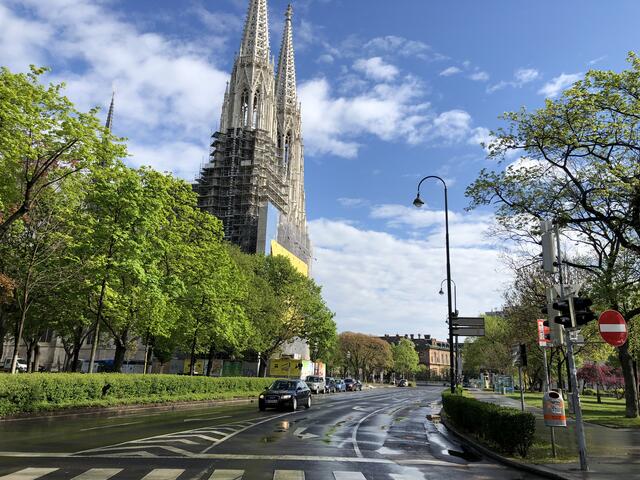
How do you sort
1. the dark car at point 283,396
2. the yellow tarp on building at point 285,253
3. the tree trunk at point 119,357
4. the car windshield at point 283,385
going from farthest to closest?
the yellow tarp on building at point 285,253 < the tree trunk at point 119,357 < the car windshield at point 283,385 < the dark car at point 283,396

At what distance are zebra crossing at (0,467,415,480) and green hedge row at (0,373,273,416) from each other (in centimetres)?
1038

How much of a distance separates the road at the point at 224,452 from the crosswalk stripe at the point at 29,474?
15 mm

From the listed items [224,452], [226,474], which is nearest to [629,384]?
[224,452]

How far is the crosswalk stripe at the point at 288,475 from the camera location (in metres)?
Result: 8.14

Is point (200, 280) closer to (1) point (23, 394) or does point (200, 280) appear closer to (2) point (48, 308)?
(2) point (48, 308)

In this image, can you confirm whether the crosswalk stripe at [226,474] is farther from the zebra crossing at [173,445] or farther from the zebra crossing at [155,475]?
the zebra crossing at [173,445]

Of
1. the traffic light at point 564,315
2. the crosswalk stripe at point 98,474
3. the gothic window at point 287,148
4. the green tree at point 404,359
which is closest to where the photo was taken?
the crosswalk stripe at point 98,474

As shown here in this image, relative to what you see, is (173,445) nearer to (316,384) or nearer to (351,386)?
(316,384)

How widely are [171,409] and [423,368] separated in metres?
131

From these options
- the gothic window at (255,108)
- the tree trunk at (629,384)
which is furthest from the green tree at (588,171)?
the gothic window at (255,108)

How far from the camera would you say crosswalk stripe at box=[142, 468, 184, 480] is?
7.87 metres

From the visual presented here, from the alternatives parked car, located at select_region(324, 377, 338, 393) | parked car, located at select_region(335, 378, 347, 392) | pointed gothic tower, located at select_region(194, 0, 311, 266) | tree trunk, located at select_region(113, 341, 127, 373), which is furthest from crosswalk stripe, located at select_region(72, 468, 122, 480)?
pointed gothic tower, located at select_region(194, 0, 311, 266)

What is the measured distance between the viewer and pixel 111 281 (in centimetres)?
2448

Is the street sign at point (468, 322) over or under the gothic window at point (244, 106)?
under
